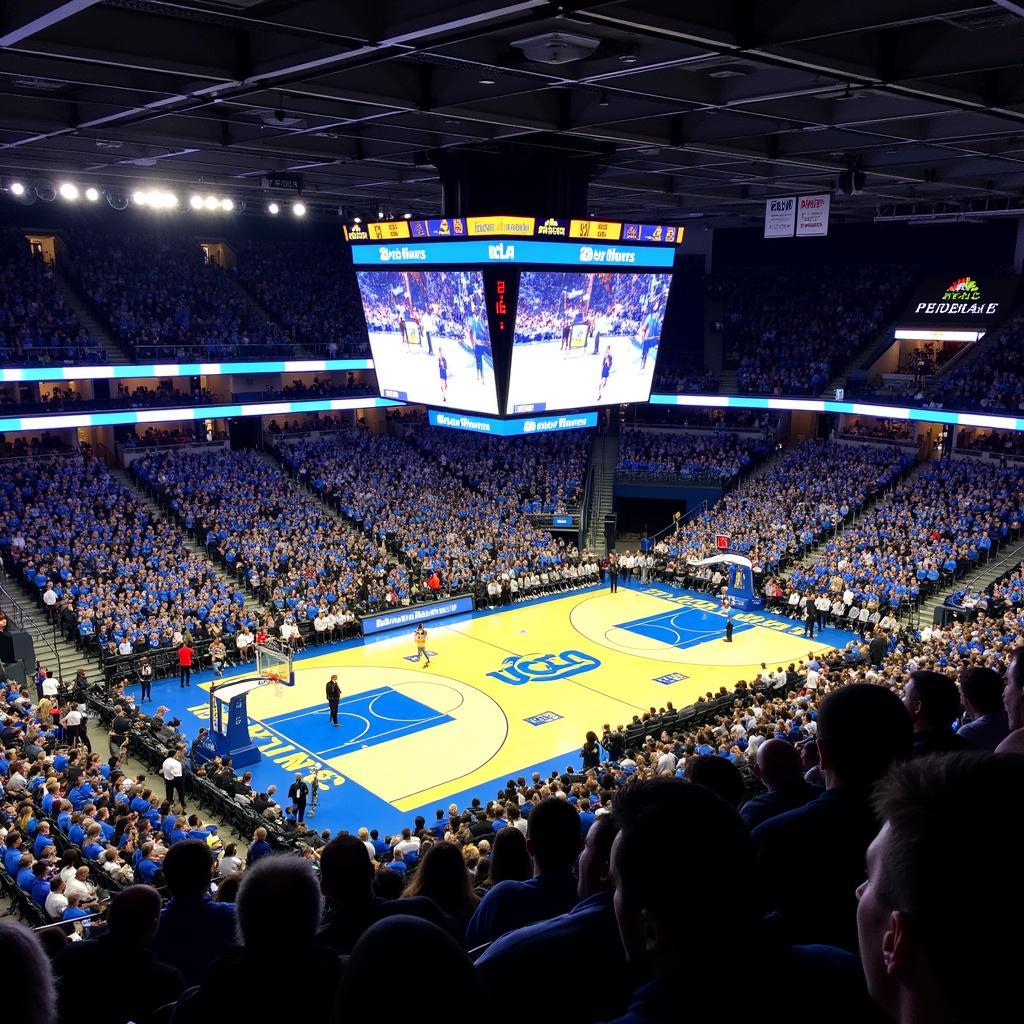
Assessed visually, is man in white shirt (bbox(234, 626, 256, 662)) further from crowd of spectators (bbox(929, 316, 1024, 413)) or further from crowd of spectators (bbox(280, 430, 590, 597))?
crowd of spectators (bbox(929, 316, 1024, 413))

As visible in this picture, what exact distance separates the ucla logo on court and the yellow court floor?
5 cm

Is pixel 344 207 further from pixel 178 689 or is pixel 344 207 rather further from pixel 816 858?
pixel 816 858

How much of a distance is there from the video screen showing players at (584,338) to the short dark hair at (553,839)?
18484 millimetres

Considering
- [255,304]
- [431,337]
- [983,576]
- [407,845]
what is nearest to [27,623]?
[431,337]

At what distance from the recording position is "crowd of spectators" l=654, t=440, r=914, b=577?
35062 mm

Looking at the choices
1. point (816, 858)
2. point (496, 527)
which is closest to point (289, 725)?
point (496, 527)

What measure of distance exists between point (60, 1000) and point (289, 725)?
18436 millimetres

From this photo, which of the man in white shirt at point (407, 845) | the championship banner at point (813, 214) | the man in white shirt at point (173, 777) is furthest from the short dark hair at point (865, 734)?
the championship banner at point (813, 214)

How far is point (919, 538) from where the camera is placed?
107ft

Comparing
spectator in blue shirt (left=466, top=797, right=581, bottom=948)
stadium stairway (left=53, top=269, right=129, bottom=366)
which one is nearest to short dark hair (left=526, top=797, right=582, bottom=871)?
spectator in blue shirt (left=466, top=797, right=581, bottom=948)

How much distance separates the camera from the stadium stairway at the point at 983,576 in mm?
29703

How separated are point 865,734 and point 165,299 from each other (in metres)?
39.3

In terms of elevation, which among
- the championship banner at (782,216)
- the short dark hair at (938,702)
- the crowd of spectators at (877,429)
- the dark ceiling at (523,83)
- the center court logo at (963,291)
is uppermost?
the dark ceiling at (523,83)

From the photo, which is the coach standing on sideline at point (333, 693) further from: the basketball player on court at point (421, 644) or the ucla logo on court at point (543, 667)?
the ucla logo on court at point (543, 667)
